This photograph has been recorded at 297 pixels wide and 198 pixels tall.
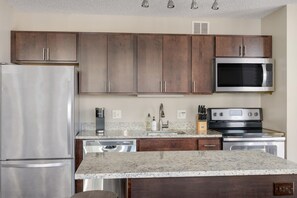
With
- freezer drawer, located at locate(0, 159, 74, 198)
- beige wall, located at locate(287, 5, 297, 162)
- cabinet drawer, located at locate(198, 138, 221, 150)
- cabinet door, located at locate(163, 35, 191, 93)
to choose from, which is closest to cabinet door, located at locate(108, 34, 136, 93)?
cabinet door, located at locate(163, 35, 191, 93)

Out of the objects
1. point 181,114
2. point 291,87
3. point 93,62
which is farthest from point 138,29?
point 291,87

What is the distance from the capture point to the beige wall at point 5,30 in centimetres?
320

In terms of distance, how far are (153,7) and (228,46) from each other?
108 cm

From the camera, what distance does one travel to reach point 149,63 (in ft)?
11.6

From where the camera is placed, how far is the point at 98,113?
3580 millimetres

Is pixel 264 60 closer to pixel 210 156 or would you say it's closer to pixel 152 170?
pixel 210 156

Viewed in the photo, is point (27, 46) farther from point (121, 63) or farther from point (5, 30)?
point (121, 63)

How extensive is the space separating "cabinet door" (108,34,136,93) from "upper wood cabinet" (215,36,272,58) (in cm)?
110

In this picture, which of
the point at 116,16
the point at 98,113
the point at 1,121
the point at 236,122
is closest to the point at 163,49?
the point at 116,16

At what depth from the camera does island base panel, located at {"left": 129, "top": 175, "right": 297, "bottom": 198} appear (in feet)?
5.54

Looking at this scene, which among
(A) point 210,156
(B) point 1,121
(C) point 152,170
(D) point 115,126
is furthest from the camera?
(D) point 115,126

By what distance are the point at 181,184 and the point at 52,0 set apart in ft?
8.59

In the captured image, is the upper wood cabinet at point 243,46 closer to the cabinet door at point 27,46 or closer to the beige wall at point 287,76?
the beige wall at point 287,76

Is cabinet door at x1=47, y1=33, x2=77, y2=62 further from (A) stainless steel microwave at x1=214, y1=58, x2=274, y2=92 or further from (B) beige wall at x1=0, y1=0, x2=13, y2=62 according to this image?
(A) stainless steel microwave at x1=214, y1=58, x2=274, y2=92
